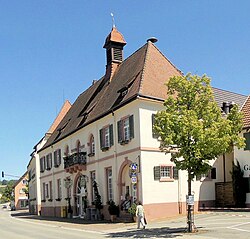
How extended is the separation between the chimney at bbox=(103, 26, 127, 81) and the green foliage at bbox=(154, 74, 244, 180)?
18.7 meters

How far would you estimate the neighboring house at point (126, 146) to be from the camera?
28.2 meters

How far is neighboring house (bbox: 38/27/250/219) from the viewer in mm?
28234

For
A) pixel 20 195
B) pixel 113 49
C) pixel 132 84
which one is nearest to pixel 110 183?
pixel 132 84

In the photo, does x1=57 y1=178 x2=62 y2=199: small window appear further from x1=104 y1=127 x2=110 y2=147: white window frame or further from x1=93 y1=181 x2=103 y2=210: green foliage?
x1=104 y1=127 x2=110 y2=147: white window frame

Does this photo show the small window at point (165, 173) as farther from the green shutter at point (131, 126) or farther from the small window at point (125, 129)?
the small window at point (125, 129)

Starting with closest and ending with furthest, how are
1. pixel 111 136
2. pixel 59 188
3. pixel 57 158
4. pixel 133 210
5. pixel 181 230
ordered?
pixel 181 230 → pixel 133 210 → pixel 111 136 → pixel 59 188 → pixel 57 158

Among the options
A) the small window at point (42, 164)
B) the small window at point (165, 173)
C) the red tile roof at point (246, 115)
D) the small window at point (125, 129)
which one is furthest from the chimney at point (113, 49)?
the small window at point (42, 164)

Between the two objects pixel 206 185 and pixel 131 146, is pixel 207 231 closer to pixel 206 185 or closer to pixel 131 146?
pixel 131 146

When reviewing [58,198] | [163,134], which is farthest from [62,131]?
[163,134]

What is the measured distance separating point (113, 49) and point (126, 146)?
492 inches

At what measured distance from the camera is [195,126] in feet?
63.5

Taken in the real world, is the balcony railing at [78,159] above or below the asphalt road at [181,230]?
above

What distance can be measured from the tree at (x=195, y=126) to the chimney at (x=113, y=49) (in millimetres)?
18731

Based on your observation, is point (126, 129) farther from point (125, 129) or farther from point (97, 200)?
point (97, 200)
